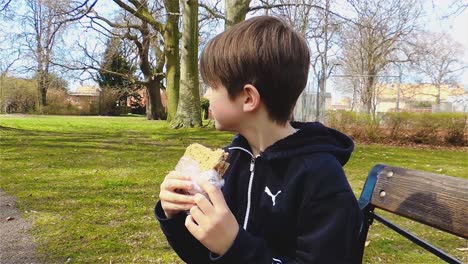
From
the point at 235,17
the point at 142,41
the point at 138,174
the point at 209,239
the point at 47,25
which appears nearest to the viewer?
the point at 209,239

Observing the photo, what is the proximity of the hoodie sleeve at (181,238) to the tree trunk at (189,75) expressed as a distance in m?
12.3

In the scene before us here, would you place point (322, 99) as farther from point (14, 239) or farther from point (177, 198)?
point (177, 198)

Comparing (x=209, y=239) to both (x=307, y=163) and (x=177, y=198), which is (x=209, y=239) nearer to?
(x=177, y=198)

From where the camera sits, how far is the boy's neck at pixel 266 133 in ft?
5.02

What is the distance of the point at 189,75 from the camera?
1398 cm

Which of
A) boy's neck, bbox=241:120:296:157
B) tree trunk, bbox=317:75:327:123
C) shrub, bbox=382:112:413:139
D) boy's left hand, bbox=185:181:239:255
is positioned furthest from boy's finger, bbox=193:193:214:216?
tree trunk, bbox=317:75:327:123

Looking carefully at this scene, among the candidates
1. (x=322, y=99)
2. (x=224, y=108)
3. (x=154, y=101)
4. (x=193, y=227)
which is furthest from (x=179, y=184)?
(x=154, y=101)

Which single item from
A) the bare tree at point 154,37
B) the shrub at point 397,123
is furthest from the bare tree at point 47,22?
the shrub at point 397,123

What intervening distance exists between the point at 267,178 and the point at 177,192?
347mm

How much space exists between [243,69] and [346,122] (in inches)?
513

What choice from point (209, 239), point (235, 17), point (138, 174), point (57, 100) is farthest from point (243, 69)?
point (57, 100)

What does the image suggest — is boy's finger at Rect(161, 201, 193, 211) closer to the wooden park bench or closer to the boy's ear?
the boy's ear

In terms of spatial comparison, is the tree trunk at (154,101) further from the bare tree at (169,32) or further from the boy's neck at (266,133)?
the boy's neck at (266,133)

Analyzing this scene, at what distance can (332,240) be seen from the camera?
1.28m
